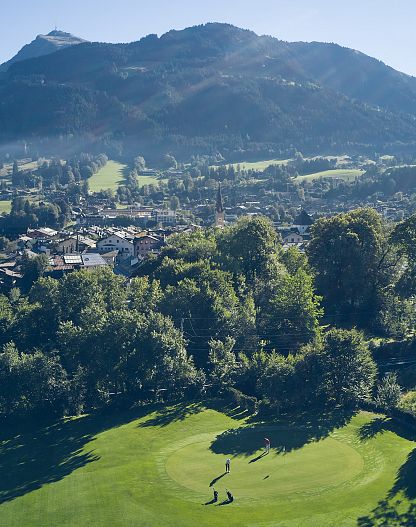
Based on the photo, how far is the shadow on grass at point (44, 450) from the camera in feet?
134

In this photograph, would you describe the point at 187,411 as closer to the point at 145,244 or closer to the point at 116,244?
the point at 145,244

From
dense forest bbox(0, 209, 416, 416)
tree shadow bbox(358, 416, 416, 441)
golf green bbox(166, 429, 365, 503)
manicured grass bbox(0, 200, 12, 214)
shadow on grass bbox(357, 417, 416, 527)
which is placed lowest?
shadow on grass bbox(357, 417, 416, 527)

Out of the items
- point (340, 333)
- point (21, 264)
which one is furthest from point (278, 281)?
point (21, 264)

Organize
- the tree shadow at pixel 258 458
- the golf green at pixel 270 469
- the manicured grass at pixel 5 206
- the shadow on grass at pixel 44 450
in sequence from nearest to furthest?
the golf green at pixel 270 469
the shadow on grass at pixel 44 450
the tree shadow at pixel 258 458
the manicured grass at pixel 5 206

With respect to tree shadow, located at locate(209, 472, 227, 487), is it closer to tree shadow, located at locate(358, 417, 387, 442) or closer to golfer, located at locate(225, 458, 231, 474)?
golfer, located at locate(225, 458, 231, 474)

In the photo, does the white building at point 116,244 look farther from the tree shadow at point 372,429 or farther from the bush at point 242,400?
the tree shadow at point 372,429

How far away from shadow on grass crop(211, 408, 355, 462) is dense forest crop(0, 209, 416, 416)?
160cm

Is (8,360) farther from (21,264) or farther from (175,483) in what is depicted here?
(21,264)

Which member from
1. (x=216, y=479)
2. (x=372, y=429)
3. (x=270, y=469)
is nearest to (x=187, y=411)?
(x=216, y=479)

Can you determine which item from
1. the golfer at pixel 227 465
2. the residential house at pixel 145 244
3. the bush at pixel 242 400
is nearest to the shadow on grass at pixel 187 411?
the bush at pixel 242 400

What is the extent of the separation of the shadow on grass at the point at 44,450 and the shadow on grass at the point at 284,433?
790 centimetres

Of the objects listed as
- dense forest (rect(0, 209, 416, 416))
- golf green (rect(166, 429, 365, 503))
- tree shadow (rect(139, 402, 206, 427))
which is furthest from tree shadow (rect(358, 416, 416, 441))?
tree shadow (rect(139, 402, 206, 427))

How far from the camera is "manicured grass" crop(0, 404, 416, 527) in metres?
35.8

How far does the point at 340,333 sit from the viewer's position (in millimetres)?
49875
